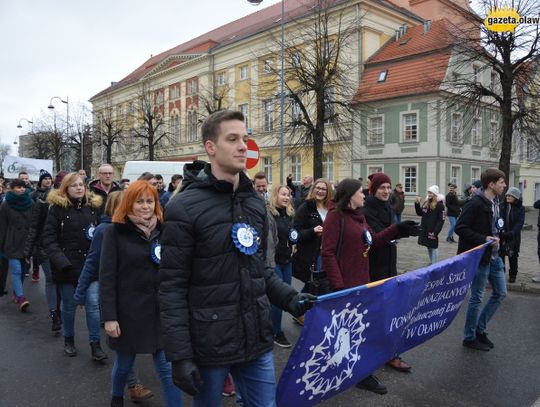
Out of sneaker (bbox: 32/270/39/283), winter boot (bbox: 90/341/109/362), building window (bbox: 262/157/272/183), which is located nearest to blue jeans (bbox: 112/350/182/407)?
winter boot (bbox: 90/341/109/362)

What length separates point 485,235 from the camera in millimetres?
5312

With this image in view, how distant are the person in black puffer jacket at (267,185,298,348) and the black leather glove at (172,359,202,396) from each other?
3.39 metres

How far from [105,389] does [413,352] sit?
3285 mm

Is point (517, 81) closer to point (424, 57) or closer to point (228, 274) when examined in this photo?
point (424, 57)

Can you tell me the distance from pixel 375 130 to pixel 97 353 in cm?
3161

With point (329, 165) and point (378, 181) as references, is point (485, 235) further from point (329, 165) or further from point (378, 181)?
point (329, 165)

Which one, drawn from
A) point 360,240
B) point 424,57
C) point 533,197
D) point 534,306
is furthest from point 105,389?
point 533,197

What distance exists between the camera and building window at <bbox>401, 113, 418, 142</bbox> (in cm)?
3206

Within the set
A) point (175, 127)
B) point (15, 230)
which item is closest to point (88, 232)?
point (15, 230)

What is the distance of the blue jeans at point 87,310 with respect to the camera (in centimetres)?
501

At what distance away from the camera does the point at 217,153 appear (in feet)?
7.85

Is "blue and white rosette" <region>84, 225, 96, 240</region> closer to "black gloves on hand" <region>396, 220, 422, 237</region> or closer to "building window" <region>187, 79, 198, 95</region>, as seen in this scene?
"black gloves on hand" <region>396, 220, 422, 237</region>

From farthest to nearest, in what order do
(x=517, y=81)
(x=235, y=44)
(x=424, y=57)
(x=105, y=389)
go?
1. (x=235, y=44)
2. (x=424, y=57)
3. (x=517, y=81)
4. (x=105, y=389)
